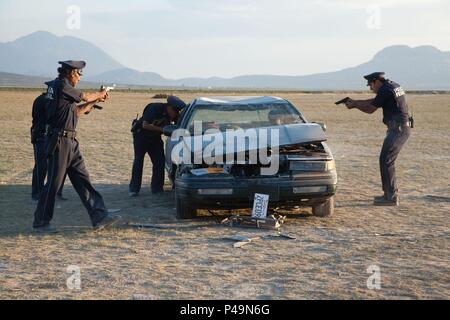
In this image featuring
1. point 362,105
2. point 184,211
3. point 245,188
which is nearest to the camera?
point 245,188

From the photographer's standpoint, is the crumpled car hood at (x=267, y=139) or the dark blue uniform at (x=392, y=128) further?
the dark blue uniform at (x=392, y=128)

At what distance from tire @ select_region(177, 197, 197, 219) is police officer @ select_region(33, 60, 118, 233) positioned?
85 cm

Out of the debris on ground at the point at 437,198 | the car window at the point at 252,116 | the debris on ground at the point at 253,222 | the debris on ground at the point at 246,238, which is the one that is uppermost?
the car window at the point at 252,116

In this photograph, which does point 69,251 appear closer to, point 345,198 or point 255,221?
point 255,221

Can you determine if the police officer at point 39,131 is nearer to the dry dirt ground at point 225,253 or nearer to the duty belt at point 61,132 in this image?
the dry dirt ground at point 225,253

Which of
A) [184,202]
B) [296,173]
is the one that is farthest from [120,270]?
[296,173]

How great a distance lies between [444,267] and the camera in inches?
227

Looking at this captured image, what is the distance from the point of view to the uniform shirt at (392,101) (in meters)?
8.86

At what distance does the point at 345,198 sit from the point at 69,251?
478 centimetres

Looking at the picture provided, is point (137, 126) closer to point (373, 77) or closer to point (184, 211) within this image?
point (184, 211)

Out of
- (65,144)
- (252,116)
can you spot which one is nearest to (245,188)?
(252,116)

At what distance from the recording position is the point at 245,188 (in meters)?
7.29

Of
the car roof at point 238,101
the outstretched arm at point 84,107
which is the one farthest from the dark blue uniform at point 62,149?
the car roof at point 238,101

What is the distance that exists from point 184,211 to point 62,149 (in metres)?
1.74
